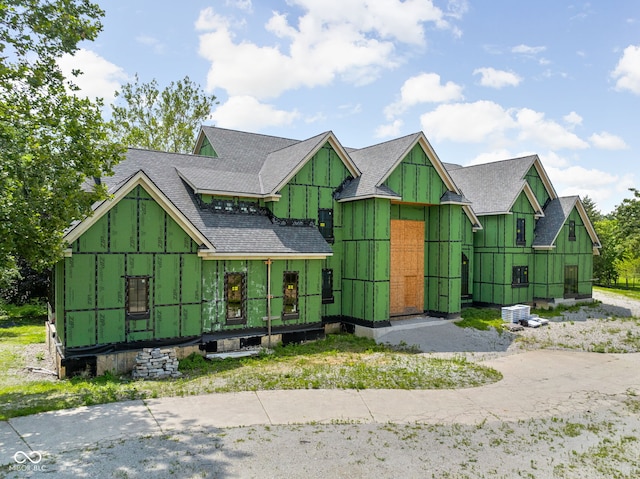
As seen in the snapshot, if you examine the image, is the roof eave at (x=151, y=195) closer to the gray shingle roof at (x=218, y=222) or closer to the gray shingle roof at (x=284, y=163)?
the gray shingle roof at (x=218, y=222)

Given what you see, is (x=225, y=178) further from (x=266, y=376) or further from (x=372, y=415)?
(x=372, y=415)

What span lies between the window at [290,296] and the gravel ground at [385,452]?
28.3 ft

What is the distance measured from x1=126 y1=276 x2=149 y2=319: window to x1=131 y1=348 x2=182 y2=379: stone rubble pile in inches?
50.1

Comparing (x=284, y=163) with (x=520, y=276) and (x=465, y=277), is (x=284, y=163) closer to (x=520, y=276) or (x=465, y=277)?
(x=465, y=277)

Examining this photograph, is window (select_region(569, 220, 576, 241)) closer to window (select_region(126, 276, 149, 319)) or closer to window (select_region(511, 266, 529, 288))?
window (select_region(511, 266, 529, 288))

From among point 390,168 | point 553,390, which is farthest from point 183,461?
point 390,168

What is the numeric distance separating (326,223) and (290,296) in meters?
4.23

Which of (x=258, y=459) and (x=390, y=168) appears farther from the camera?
(x=390, y=168)

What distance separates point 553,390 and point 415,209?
11660 mm

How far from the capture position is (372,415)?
1049cm

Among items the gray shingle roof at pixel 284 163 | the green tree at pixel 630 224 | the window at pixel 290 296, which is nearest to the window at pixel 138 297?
the window at pixel 290 296

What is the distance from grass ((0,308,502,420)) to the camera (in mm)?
11219

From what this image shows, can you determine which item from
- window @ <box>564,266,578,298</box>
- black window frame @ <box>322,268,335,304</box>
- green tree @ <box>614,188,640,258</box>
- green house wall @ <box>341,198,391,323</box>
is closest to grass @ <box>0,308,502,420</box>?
green house wall @ <box>341,198,391,323</box>

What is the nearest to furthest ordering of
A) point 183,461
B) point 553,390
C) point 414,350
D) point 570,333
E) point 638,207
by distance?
point 183,461
point 553,390
point 414,350
point 570,333
point 638,207
